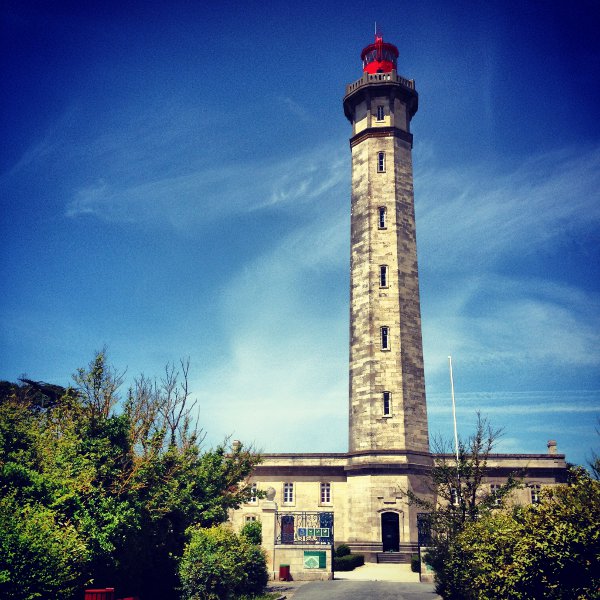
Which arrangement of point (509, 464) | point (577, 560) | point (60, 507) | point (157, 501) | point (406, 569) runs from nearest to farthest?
point (577, 560)
point (60, 507)
point (157, 501)
point (406, 569)
point (509, 464)

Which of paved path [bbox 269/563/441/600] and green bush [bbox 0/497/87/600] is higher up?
green bush [bbox 0/497/87/600]

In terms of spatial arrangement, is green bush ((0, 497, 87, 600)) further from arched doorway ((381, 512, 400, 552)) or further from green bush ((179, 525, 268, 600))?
arched doorway ((381, 512, 400, 552))

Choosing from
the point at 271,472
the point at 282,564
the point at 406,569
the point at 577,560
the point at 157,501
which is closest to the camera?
the point at 577,560

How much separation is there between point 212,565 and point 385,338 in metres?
19.9

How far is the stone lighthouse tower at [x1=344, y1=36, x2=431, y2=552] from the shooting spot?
32.8 metres

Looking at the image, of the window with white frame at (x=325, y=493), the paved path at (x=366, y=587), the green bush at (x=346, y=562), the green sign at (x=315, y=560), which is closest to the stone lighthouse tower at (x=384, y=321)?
the green bush at (x=346, y=562)

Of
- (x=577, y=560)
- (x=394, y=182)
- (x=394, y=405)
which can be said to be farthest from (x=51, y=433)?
(x=394, y=182)

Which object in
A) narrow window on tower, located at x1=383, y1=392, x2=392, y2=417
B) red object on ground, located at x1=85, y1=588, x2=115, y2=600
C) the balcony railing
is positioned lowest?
red object on ground, located at x1=85, y1=588, x2=115, y2=600

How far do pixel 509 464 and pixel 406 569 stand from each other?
1139 centimetres

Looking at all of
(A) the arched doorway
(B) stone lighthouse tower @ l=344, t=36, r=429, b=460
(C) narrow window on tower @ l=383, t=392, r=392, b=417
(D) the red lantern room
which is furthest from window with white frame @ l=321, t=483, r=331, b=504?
(D) the red lantern room

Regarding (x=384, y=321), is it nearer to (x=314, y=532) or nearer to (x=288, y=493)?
(x=314, y=532)

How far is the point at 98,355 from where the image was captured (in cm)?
2005

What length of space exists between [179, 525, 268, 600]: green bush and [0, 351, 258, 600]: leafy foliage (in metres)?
1.46

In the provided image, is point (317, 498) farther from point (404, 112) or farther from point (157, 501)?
point (404, 112)
